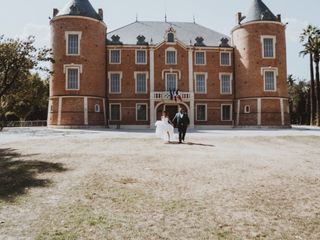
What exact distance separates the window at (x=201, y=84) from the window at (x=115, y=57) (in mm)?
9224

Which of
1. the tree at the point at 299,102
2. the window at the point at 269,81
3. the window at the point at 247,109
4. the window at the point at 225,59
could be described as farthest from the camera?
the tree at the point at 299,102

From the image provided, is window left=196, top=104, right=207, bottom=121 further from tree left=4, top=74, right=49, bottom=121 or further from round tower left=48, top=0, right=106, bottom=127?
tree left=4, top=74, right=49, bottom=121

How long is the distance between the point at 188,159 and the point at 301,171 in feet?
12.8

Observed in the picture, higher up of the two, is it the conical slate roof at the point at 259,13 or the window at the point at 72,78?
the conical slate roof at the point at 259,13

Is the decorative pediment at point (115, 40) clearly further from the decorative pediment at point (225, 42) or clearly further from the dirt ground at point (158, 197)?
the dirt ground at point (158, 197)

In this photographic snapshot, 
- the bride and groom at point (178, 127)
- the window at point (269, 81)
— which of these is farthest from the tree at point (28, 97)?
the window at point (269, 81)

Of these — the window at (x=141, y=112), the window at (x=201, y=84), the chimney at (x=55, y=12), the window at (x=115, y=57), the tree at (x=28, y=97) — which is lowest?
the window at (x=141, y=112)

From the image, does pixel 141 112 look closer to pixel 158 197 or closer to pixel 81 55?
pixel 81 55

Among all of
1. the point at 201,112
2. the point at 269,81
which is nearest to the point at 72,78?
the point at 201,112

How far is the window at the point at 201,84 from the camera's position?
37.8 meters

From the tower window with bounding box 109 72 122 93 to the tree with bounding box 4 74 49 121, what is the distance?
25.0ft

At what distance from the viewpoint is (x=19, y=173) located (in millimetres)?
10062

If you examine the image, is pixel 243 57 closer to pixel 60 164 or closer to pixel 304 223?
pixel 60 164

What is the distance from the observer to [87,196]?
25.5 feet
